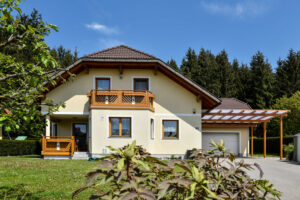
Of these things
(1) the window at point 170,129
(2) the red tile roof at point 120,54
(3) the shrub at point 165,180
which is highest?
(2) the red tile roof at point 120,54

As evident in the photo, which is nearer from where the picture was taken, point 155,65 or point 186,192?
point 186,192

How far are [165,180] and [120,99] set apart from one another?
14.5 metres

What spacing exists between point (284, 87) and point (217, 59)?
14656 mm

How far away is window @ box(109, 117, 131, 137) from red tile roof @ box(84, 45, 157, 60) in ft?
13.1

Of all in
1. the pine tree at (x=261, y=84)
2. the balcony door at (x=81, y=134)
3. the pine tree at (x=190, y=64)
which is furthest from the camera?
the pine tree at (x=190, y=64)

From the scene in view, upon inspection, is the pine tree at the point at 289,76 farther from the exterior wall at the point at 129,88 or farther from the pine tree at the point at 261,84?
the exterior wall at the point at 129,88

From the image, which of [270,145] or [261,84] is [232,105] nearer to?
[270,145]

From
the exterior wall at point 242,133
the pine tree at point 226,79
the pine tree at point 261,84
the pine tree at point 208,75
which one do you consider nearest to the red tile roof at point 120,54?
the exterior wall at point 242,133

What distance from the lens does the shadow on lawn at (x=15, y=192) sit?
17.5 feet

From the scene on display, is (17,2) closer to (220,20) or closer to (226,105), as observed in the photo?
(220,20)

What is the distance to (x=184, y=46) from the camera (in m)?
54.1

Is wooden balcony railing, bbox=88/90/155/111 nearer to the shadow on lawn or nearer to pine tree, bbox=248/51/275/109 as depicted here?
the shadow on lawn

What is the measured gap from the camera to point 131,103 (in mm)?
16203

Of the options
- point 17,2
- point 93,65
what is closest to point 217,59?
point 93,65
